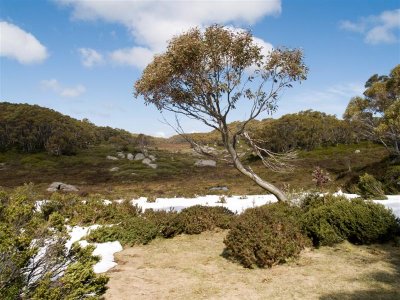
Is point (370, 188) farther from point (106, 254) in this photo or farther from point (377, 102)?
point (377, 102)

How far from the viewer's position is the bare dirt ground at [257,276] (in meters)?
8.10

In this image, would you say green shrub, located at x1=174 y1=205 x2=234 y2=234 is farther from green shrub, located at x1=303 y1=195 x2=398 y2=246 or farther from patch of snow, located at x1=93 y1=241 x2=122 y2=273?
green shrub, located at x1=303 y1=195 x2=398 y2=246

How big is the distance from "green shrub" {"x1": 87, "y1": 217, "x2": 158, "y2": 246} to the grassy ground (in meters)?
12.2

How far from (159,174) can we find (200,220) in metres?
42.8

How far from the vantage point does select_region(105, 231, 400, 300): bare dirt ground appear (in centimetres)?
810

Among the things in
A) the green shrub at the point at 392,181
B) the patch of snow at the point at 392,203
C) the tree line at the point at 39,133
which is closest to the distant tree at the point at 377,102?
the green shrub at the point at 392,181

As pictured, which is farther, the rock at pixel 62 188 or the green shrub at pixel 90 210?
the rock at pixel 62 188

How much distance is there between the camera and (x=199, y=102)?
55.4 ft

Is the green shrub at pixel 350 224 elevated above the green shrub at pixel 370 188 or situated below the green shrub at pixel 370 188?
below

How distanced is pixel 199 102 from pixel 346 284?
1037 cm

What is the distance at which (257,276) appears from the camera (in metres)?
9.34

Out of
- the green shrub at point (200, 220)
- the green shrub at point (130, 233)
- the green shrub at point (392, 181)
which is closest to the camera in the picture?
the green shrub at point (130, 233)

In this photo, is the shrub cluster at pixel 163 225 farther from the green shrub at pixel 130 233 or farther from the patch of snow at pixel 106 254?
the patch of snow at pixel 106 254

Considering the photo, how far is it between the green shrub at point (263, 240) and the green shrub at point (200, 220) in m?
2.87
